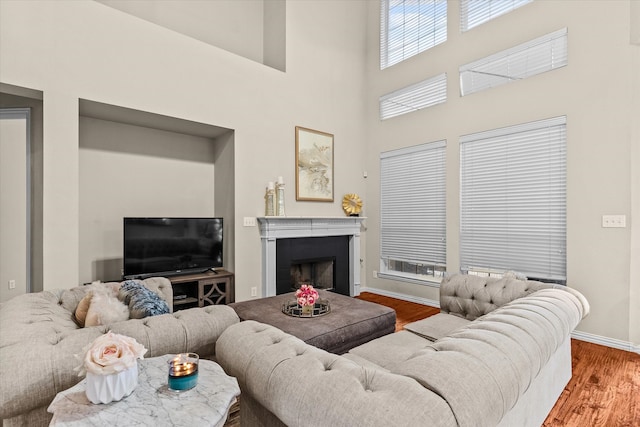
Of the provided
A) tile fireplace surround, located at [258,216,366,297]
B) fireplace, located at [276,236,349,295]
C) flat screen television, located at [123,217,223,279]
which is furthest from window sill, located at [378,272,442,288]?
flat screen television, located at [123,217,223,279]

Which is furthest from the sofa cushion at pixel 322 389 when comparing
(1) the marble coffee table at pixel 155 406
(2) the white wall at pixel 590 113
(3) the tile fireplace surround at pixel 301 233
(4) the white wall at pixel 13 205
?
(4) the white wall at pixel 13 205

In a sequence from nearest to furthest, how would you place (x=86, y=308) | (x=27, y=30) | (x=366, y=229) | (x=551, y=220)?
(x=86, y=308) < (x=27, y=30) < (x=551, y=220) < (x=366, y=229)

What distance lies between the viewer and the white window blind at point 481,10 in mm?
3825

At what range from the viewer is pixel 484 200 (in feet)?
13.1

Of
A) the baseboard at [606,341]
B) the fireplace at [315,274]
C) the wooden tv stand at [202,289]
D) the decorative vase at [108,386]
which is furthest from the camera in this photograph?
the fireplace at [315,274]

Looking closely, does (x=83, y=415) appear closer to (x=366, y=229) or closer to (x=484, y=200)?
(x=484, y=200)

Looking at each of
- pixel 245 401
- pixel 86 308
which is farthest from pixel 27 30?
pixel 245 401

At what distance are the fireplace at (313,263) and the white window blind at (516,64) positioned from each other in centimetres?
281

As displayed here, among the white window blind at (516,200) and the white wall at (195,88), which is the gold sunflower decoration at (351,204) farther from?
the white window blind at (516,200)

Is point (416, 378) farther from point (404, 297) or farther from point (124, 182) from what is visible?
point (404, 297)

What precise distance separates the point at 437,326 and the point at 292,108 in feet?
11.3

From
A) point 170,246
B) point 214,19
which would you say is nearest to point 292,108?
point 214,19

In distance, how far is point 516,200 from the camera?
371cm

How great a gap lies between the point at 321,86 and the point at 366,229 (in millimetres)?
2431
